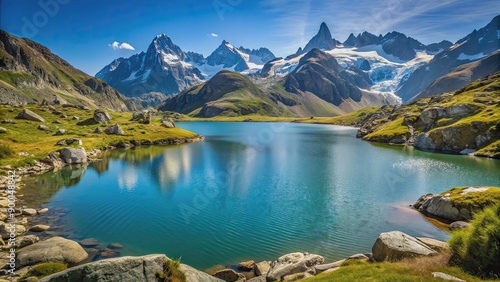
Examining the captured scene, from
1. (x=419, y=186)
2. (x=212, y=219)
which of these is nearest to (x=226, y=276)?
(x=212, y=219)

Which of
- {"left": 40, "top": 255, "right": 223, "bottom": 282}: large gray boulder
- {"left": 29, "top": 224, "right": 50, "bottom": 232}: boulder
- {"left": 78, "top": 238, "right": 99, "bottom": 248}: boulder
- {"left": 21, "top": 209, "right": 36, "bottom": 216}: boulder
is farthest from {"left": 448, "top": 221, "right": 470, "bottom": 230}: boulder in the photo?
{"left": 21, "top": 209, "right": 36, "bottom": 216}: boulder

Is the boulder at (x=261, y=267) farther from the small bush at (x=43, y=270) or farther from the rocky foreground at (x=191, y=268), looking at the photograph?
the small bush at (x=43, y=270)

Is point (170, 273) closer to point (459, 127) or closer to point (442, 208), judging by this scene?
point (442, 208)

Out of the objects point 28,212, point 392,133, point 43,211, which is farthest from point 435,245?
point 392,133

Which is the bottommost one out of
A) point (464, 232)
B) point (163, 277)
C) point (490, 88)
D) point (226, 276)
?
point (226, 276)

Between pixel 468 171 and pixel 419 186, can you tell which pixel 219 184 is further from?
pixel 468 171

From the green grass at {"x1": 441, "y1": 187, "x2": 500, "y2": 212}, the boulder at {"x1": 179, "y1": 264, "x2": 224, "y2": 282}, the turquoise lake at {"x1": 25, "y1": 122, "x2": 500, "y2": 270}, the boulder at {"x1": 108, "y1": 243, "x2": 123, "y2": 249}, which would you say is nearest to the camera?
the boulder at {"x1": 179, "y1": 264, "x2": 224, "y2": 282}

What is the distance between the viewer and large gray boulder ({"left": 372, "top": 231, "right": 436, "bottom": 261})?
23.0 m

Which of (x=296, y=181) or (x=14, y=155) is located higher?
(x=14, y=155)

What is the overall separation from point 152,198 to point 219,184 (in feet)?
49.7

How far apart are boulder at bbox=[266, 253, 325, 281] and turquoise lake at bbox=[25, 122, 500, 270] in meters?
3.54

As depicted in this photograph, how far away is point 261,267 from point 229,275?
11.2ft

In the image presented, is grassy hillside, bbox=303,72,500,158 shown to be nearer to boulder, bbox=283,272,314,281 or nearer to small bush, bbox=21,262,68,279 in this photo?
boulder, bbox=283,272,314,281

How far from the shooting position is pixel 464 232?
21.1 m
